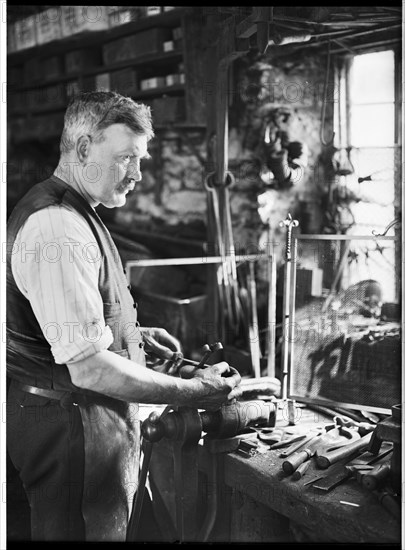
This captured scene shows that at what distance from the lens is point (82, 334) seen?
2.06 metres

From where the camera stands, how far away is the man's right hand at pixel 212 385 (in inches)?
87.7

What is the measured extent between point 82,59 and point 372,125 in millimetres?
1375

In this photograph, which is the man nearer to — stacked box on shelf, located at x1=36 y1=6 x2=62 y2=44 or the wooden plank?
the wooden plank

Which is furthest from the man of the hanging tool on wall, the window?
the window

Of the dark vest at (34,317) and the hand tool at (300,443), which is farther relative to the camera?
the hand tool at (300,443)

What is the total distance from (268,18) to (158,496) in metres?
1.80

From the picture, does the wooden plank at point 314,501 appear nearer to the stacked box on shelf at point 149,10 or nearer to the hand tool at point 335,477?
the hand tool at point 335,477

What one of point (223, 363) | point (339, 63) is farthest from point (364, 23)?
point (223, 363)

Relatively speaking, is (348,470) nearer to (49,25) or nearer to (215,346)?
(215,346)

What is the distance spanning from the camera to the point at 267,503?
2229mm

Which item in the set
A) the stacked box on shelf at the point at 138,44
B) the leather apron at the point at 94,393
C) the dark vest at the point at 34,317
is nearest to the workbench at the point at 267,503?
the leather apron at the point at 94,393

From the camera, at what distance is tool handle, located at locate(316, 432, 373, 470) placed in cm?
224

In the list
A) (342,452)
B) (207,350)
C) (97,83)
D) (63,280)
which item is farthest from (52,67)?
(342,452)

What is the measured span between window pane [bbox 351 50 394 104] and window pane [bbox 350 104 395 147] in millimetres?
53
